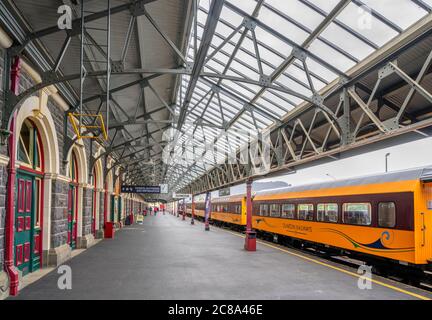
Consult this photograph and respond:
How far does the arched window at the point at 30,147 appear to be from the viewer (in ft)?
29.9

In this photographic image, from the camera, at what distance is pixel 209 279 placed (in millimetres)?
8977

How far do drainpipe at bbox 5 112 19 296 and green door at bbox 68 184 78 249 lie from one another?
20.3 ft

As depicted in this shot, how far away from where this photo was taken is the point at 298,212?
615 inches

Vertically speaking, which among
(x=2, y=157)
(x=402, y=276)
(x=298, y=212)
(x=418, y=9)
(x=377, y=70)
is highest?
(x=418, y=9)

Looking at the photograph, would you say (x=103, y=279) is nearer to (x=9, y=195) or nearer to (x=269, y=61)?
(x=9, y=195)

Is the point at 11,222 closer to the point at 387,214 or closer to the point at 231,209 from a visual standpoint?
the point at 387,214

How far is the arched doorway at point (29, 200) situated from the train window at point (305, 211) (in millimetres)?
9159

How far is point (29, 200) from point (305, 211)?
31.9ft

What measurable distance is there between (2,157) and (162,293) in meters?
3.92

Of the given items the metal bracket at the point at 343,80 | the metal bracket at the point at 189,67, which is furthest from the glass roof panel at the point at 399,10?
the metal bracket at the point at 189,67

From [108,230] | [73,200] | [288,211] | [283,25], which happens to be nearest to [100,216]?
[108,230]

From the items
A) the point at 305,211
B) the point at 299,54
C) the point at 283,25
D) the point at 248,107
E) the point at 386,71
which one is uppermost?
the point at 283,25

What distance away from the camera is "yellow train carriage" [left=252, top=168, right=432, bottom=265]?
29.6 ft
